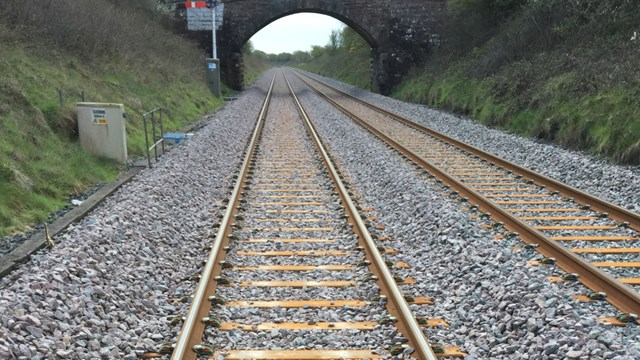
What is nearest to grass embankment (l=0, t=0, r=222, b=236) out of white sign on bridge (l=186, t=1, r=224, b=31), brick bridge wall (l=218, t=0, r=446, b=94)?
white sign on bridge (l=186, t=1, r=224, b=31)

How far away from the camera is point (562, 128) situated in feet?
43.2

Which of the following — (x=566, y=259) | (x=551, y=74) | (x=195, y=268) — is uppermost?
(x=551, y=74)

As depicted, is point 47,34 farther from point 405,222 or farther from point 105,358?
point 105,358

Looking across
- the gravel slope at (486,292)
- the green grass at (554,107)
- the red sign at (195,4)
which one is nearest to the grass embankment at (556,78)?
the green grass at (554,107)

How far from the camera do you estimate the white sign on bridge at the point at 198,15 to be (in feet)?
102

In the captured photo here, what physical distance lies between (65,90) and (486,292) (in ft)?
35.9

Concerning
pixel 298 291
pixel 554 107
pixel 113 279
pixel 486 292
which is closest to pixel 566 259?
pixel 486 292

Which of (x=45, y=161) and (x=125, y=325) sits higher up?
(x=45, y=161)

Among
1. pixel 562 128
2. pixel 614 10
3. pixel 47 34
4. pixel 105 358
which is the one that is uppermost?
pixel 614 10

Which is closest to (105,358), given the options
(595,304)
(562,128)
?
(595,304)

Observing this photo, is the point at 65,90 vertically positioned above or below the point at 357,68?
below

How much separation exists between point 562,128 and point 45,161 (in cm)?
1159

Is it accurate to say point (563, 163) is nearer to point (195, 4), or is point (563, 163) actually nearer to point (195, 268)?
point (195, 268)

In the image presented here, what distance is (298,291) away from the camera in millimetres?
5234
